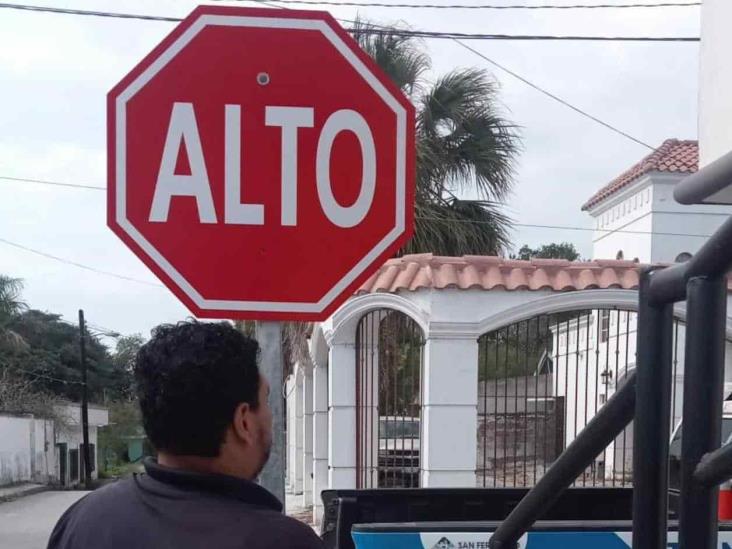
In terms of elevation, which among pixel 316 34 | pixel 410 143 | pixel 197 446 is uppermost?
pixel 316 34

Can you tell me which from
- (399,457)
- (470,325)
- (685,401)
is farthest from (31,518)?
(685,401)

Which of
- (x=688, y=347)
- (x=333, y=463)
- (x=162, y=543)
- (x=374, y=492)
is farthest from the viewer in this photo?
(x=333, y=463)

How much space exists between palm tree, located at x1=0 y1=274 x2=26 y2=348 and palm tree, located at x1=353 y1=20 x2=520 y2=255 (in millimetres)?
26330

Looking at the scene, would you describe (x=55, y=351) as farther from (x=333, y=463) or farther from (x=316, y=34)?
(x=316, y=34)

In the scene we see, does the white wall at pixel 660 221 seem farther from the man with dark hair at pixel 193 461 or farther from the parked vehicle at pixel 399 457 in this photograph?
the man with dark hair at pixel 193 461

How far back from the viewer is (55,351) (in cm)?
4775

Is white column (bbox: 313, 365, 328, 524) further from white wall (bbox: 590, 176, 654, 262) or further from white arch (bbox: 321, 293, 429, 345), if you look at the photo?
white wall (bbox: 590, 176, 654, 262)

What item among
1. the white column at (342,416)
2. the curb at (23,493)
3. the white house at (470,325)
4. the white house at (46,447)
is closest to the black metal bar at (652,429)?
the white house at (470,325)

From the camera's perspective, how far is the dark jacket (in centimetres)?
142

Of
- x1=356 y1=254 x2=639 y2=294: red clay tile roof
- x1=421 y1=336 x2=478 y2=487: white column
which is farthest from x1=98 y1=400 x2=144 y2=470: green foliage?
x1=421 y1=336 x2=478 y2=487: white column

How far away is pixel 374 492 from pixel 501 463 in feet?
18.9

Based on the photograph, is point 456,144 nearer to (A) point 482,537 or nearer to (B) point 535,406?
(B) point 535,406

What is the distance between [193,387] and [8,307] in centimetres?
3743

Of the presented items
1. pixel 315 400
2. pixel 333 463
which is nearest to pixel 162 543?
pixel 333 463
